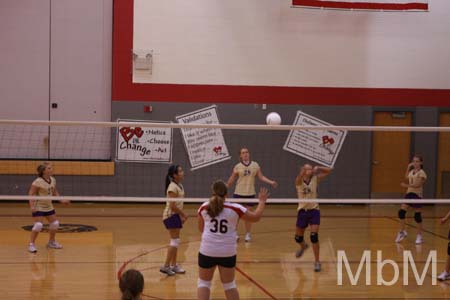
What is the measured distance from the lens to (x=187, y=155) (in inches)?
675

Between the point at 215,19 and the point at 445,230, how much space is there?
7910mm

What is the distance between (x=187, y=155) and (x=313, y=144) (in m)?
3.45

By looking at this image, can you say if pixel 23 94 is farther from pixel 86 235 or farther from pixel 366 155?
pixel 366 155

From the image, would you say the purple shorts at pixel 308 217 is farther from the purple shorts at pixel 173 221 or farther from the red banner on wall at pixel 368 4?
the red banner on wall at pixel 368 4

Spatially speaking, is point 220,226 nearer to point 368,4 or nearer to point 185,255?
point 185,255

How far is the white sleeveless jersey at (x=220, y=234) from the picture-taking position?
23.1 ft

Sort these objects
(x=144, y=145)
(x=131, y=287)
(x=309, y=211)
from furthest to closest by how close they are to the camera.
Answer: (x=144, y=145) → (x=309, y=211) → (x=131, y=287)

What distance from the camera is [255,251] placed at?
38.5ft

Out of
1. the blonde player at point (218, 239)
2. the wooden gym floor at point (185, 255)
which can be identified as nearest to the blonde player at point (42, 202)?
the wooden gym floor at point (185, 255)

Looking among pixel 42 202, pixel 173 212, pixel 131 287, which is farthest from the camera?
pixel 42 202

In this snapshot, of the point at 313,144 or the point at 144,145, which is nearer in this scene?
the point at 144,145

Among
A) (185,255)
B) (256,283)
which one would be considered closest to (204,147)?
(185,255)

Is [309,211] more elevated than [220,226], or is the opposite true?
[220,226]

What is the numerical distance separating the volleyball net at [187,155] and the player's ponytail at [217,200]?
380 inches
